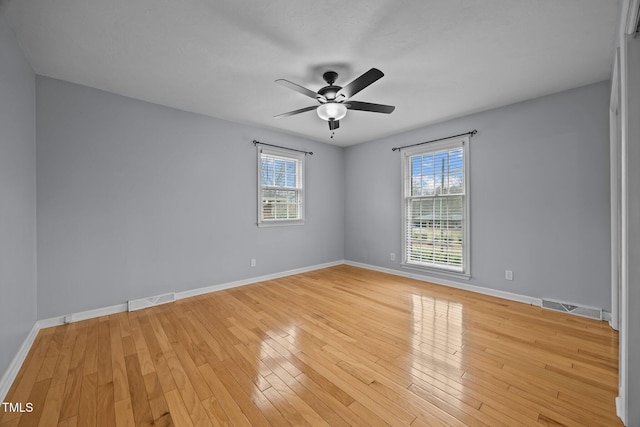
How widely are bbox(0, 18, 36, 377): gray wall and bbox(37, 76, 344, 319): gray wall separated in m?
0.17

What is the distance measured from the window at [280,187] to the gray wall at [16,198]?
261 centimetres

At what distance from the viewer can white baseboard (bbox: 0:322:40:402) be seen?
173cm

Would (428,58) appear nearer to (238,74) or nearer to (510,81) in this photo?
(510,81)

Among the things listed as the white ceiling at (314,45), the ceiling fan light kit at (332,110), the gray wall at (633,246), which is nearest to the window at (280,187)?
the white ceiling at (314,45)

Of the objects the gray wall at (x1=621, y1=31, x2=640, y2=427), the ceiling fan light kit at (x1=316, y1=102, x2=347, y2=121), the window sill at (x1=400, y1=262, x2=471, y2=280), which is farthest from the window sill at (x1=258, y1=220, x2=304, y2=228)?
the gray wall at (x1=621, y1=31, x2=640, y2=427)

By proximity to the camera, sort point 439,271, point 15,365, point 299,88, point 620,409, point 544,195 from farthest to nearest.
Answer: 1. point 439,271
2. point 544,195
3. point 299,88
4. point 15,365
5. point 620,409

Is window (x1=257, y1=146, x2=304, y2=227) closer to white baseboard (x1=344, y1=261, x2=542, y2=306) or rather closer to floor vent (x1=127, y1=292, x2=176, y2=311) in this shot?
floor vent (x1=127, y1=292, x2=176, y2=311)

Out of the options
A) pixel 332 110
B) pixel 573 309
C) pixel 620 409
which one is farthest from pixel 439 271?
pixel 332 110

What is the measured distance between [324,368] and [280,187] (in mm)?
3308

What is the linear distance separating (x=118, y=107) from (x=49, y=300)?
2.27 m

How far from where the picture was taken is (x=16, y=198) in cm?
214

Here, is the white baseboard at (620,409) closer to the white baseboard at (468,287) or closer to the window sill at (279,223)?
the white baseboard at (468,287)

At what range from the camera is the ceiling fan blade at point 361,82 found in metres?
2.15

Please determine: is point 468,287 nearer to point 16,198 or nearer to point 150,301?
point 150,301
